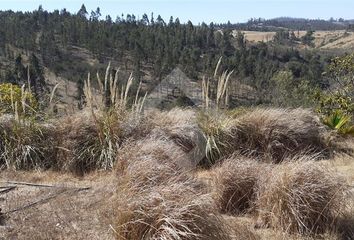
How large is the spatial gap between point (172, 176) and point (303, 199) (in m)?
1.03

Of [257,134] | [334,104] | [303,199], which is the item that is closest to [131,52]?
[334,104]

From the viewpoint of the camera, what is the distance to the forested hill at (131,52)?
212 ft

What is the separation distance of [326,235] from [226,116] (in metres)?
3.20

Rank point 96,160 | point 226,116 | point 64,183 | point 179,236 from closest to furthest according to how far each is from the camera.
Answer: point 179,236, point 64,183, point 96,160, point 226,116

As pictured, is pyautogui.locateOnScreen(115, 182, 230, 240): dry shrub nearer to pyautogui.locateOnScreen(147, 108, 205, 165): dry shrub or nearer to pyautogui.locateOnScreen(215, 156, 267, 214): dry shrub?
pyautogui.locateOnScreen(215, 156, 267, 214): dry shrub

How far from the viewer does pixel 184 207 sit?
9.69ft

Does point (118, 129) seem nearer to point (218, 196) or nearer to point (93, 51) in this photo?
point (218, 196)

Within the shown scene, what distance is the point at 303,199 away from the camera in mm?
3588

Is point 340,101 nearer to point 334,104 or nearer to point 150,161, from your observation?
point 334,104

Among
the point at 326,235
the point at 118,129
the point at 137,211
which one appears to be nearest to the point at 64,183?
the point at 118,129

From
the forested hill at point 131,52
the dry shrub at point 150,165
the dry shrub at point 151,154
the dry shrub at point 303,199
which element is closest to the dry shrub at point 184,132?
the dry shrub at point 150,165

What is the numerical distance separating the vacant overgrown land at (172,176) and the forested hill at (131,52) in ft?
166

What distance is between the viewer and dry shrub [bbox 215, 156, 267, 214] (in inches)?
163

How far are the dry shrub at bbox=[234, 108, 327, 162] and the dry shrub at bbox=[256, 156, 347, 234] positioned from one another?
95.8 inches
